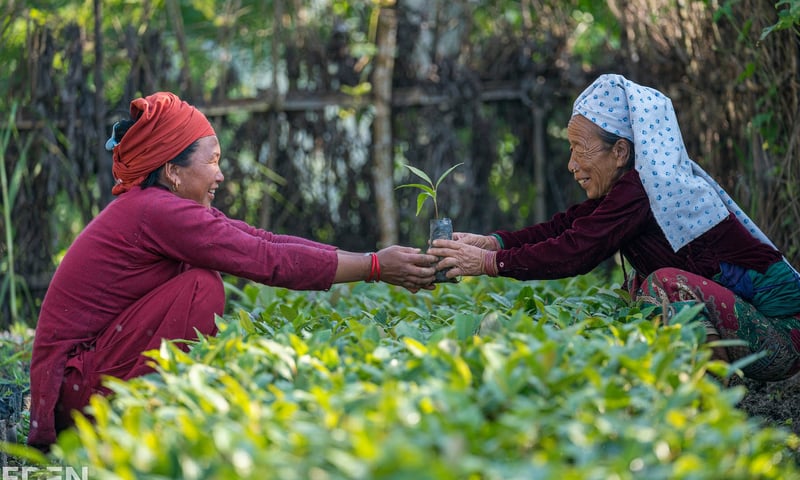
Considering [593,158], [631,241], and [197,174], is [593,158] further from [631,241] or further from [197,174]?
[197,174]

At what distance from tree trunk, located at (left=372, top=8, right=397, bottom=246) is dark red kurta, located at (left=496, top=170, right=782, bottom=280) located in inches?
129

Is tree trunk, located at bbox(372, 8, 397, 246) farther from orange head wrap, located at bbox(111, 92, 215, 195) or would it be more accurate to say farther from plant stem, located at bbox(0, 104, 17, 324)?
orange head wrap, located at bbox(111, 92, 215, 195)

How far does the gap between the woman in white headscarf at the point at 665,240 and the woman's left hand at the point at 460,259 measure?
0.03m

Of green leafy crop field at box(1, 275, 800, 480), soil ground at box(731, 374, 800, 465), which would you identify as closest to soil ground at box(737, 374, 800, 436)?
soil ground at box(731, 374, 800, 465)

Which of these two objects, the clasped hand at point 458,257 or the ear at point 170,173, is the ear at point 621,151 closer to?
the clasped hand at point 458,257

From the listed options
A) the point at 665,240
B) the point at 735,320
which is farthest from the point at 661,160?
the point at 735,320

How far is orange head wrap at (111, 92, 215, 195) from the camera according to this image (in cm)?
349

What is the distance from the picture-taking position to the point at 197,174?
3.62m

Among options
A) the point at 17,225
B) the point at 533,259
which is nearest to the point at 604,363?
the point at 533,259

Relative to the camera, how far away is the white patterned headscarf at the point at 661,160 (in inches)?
134

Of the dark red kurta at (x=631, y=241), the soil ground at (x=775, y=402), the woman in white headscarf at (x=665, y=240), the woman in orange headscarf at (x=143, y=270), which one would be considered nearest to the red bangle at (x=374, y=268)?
the woman in orange headscarf at (x=143, y=270)

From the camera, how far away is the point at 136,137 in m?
3.50

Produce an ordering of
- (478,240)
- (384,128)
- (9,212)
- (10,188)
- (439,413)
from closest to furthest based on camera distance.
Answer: (439,413) → (478,240) → (9,212) → (10,188) → (384,128)

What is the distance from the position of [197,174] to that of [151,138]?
227mm
